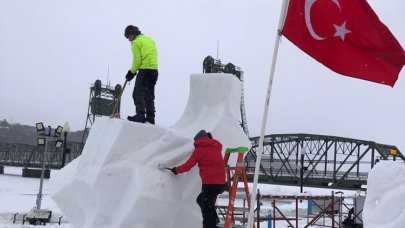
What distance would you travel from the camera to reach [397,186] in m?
6.41

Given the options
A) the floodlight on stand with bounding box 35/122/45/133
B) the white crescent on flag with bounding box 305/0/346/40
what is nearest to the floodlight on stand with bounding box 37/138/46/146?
the floodlight on stand with bounding box 35/122/45/133

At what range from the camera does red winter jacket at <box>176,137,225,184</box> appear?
601 centimetres

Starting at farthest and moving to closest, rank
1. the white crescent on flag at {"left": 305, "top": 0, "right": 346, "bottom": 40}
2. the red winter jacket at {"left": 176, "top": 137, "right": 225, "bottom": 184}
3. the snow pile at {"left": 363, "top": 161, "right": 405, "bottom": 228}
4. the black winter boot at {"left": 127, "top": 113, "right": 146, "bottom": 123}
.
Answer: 1. the black winter boot at {"left": 127, "top": 113, "right": 146, "bottom": 123}
2. the red winter jacket at {"left": 176, "top": 137, "right": 225, "bottom": 184}
3. the snow pile at {"left": 363, "top": 161, "right": 405, "bottom": 228}
4. the white crescent on flag at {"left": 305, "top": 0, "right": 346, "bottom": 40}

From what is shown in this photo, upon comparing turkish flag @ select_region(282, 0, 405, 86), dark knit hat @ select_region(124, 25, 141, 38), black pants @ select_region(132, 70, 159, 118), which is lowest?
black pants @ select_region(132, 70, 159, 118)

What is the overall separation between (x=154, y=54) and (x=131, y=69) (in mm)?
465

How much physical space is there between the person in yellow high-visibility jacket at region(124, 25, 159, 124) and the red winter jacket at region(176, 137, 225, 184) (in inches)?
61.4

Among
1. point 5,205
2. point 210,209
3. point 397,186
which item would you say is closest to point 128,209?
point 210,209

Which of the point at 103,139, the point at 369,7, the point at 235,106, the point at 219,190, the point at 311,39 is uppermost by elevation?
the point at 369,7

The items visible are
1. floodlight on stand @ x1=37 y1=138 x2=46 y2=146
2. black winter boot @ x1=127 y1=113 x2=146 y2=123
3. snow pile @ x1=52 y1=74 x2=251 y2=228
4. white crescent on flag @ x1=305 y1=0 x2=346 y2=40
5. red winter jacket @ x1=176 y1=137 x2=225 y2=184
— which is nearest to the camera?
A: white crescent on flag @ x1=305 y1=0 x2=346 y2=40

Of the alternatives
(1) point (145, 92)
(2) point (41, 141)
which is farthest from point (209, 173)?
(2) point (41, 141)

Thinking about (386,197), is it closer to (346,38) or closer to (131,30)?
(346,38)

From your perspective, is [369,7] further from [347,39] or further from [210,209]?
[210,209]

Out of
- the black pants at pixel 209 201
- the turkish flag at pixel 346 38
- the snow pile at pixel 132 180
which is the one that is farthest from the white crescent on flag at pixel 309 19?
the snow pile at pixel 132 180

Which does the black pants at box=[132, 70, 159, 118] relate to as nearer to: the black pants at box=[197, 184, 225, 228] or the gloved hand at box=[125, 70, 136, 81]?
the gloved hand at box=[125, 70, 136, 81]
